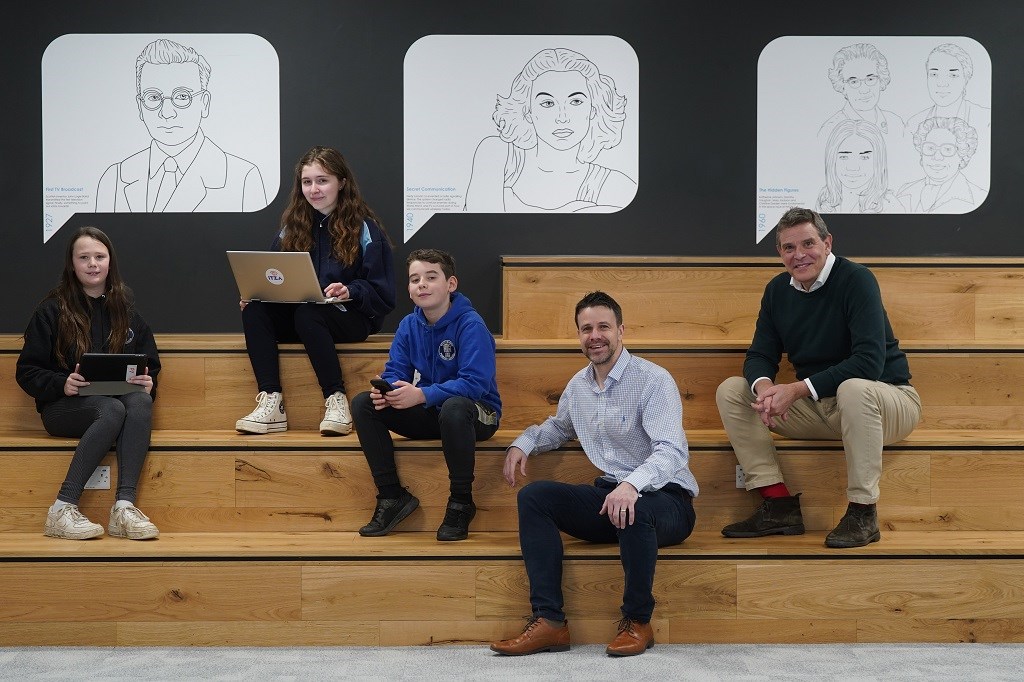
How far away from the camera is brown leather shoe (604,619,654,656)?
2.45 metres

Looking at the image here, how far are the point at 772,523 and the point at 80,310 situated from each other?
2.27 metres

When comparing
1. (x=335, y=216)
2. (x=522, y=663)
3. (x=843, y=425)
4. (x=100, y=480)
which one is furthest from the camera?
(x=335, y=216)

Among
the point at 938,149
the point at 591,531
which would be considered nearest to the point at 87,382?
the point at 591,531

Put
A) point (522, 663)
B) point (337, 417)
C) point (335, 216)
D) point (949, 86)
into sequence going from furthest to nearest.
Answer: point (949, 86) < point (335, 216) < point (337, 417) < point (522, 663)

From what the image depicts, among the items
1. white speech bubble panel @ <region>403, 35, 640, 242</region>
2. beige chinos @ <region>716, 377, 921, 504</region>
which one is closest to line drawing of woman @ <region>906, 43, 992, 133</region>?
white speech bubble panel @ <region>403, 35, 640, 242</region>

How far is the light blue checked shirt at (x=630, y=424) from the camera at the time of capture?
2602 mm

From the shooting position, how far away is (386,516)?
280 cm

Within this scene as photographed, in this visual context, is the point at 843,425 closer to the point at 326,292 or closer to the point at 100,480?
the point at 326,292

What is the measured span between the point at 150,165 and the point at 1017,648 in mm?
3566

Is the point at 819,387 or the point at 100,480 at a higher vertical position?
the point at 819,387

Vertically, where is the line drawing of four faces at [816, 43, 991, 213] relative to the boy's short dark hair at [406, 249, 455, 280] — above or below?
above

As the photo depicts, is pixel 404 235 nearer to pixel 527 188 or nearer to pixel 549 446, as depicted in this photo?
pixel 527 188

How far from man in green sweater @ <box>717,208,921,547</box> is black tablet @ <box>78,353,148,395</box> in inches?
70.9

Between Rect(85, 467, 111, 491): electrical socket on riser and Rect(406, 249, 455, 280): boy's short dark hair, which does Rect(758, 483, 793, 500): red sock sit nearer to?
Rect(406, 249, 455, 280): boy's short dark hair
